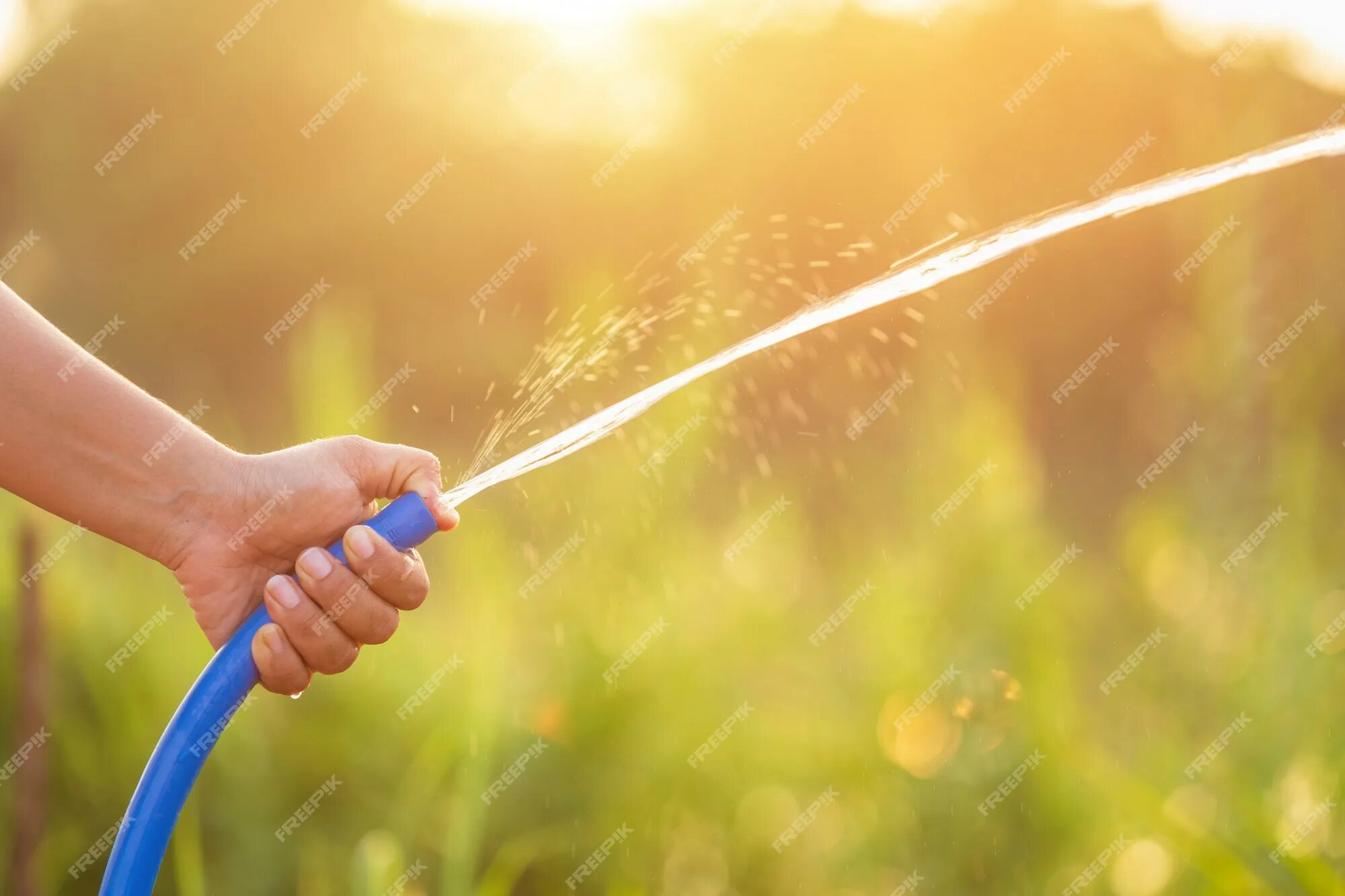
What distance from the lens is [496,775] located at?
5.96ft

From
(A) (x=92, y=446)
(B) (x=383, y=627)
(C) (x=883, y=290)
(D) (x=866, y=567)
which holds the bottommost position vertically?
(D) (x=866, y=567)

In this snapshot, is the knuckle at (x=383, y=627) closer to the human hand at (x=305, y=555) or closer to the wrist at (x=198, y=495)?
the human hand at (x=305, y=555)

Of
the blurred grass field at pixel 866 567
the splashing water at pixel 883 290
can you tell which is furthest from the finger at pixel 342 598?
the blurred grass field at pixel 866 567

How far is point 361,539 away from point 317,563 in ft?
0.20

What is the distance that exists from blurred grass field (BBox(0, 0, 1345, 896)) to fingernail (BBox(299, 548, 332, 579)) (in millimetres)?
544

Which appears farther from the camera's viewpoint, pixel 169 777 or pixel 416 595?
pixel 416 595

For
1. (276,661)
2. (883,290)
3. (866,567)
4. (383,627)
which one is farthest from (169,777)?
(866,567)

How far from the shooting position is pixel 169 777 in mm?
727

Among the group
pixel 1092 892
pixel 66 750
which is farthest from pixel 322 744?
pixel 1092 892

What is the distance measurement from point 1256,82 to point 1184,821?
1.28 m

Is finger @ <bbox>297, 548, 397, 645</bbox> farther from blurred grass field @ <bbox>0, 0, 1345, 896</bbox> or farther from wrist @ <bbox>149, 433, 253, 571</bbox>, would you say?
blurred grass field @ <bbox>0, 0, 1345, 896</bbox>

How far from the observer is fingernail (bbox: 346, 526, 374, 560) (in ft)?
2.69

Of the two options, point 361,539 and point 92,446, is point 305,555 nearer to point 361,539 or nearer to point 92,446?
point 361,539

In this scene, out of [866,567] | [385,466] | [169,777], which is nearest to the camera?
[169,777]
